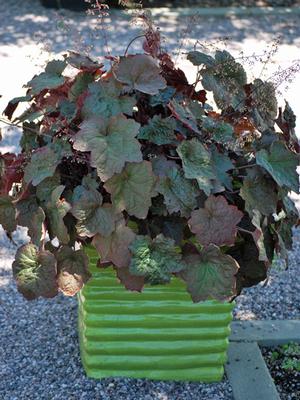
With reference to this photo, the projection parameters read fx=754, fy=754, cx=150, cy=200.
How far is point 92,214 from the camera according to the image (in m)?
2.13

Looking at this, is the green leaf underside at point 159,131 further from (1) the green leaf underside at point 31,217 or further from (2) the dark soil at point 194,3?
(2) the dark soil at point 194,3

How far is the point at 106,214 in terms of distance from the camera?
2.12m

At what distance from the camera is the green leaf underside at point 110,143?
206 centimetres

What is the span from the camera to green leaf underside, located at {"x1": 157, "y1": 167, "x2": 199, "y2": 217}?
2129 mm

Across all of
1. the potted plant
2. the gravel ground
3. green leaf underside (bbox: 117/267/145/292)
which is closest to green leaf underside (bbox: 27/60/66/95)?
the potted plant

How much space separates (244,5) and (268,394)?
7305mm

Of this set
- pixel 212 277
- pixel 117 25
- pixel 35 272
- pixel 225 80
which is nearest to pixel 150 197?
pixel 212 277

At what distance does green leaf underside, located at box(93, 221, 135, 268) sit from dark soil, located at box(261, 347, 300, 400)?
881 mm

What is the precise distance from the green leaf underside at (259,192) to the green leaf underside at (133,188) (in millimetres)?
292

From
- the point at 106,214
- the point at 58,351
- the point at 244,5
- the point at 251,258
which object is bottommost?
the point at 244,5

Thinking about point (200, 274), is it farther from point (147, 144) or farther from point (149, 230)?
point (147, 144)

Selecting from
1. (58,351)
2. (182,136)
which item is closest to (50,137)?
(182,136)

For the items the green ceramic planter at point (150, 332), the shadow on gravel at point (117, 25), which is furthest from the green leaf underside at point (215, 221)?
the shadow on gravel at point (117, 25)

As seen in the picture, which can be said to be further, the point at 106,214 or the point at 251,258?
the point at 251,258
